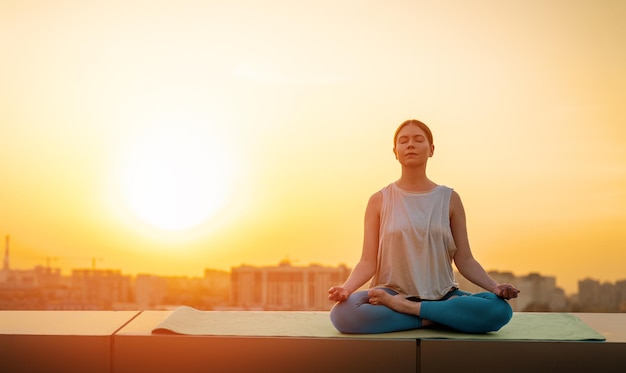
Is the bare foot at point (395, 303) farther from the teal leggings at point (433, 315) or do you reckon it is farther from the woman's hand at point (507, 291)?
the woman's hand at point (507, 291)

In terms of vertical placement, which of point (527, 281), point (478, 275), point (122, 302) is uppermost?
point (478, 275)

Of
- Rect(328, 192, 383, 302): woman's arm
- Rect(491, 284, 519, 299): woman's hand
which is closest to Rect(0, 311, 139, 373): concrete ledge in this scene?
Rect(328, 192, 383, 302): woman's arm

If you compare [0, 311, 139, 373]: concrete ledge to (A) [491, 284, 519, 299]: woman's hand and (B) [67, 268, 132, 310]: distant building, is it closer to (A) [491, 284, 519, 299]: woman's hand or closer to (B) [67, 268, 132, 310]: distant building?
(A) [491, 284, 519, 299]: woman's hand

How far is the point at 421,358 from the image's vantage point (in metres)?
3.44

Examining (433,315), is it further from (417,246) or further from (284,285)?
Answer: (284,285)

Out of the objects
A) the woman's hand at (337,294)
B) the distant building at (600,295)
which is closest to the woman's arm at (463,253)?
the woman's hand at (337,294)

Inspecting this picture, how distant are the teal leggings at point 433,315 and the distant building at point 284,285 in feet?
22.8

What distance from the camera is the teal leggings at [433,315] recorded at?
350 cm

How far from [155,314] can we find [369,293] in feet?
4.10

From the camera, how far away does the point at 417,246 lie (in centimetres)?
378

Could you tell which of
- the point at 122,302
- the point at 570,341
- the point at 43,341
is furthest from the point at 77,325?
the point at 122,302

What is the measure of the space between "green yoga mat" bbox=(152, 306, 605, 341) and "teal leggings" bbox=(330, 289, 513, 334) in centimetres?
4

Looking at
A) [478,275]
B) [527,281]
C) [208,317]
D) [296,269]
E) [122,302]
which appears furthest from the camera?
[122,302]

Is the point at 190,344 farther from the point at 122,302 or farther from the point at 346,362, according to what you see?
the point at 122,302
